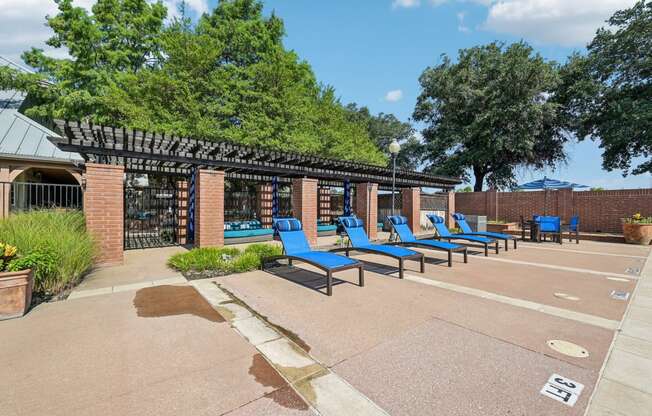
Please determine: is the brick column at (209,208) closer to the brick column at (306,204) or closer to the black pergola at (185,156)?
the black pergola at (185,156)

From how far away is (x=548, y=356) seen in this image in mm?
2836

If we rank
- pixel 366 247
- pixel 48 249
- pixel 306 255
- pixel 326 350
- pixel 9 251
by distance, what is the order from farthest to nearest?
pixel 366 247, pixel 306 255, pixel 48 249, pixel 9 251, pixel 326 350

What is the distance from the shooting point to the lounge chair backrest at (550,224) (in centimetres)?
1136

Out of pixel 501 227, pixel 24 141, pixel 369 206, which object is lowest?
pixel 501 227

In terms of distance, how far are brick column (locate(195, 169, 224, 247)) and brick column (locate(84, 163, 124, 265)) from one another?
1862 mm

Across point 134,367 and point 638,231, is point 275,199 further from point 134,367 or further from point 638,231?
point 638,231

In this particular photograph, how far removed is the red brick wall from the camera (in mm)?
13492

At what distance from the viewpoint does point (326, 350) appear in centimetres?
292

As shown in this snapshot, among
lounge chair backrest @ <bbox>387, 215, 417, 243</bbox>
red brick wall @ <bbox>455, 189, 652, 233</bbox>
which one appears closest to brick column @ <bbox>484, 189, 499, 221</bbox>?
red brick wall @ <bbox>455, 189, 652, 233</bbox>

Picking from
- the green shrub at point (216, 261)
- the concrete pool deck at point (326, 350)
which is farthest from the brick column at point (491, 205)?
the green shrub at point (216, 261)

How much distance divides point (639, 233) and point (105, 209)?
17.9m

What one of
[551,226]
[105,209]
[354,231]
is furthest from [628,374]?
[551,226]

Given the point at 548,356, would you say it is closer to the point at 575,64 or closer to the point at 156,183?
the point at 156,183

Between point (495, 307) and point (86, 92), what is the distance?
20481 mm
